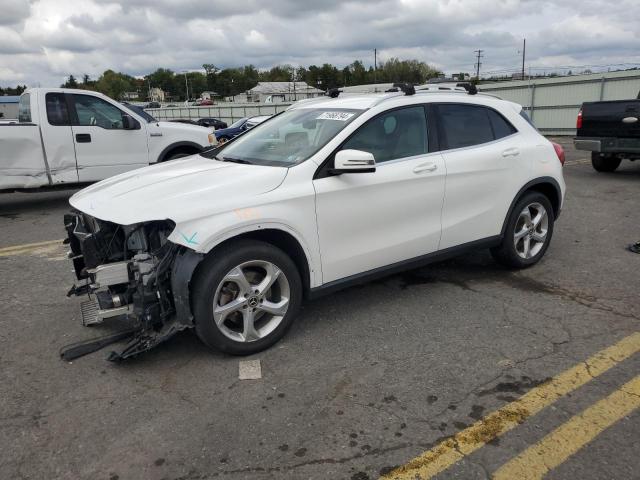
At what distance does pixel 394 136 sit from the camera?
13.8ft

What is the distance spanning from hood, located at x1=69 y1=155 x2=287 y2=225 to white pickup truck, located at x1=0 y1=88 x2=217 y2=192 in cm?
501

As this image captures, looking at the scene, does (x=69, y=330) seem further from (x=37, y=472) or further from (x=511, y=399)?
(x=511, y=399)

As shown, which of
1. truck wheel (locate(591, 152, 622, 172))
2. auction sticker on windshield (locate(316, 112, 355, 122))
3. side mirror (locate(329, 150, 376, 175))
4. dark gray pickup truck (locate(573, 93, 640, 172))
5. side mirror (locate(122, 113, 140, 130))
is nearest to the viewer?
side mirror (locate(329, 150, 376, 175))

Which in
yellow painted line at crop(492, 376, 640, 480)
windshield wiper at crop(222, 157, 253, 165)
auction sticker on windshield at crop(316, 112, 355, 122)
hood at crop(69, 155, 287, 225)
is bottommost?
yellow painted line at crop(492, 376, 640, 480)

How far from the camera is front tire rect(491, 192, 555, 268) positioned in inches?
197

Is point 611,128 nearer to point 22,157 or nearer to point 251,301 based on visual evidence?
point 251,301

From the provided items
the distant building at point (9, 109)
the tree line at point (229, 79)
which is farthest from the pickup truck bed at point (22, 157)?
the tree line at point (229, 79)

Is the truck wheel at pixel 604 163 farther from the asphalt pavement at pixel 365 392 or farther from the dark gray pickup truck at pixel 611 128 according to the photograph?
the asphalt pavement at pixel 365 392

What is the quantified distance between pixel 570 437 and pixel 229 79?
133 m

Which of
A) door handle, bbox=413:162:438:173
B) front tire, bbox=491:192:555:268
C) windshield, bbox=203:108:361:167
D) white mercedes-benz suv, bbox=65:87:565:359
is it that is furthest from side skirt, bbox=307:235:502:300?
windshield, bbox=203:108:361:167

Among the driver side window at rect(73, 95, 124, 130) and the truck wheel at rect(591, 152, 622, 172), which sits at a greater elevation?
the driver side window at rect(73, 95, 124, 130)

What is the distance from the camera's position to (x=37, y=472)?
8.31 feet

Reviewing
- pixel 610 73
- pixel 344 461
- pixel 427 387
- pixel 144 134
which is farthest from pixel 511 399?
pixel 610 73

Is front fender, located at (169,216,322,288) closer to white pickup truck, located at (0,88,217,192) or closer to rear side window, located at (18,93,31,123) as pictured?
white pickup truck, located at (0,88,217,192)
